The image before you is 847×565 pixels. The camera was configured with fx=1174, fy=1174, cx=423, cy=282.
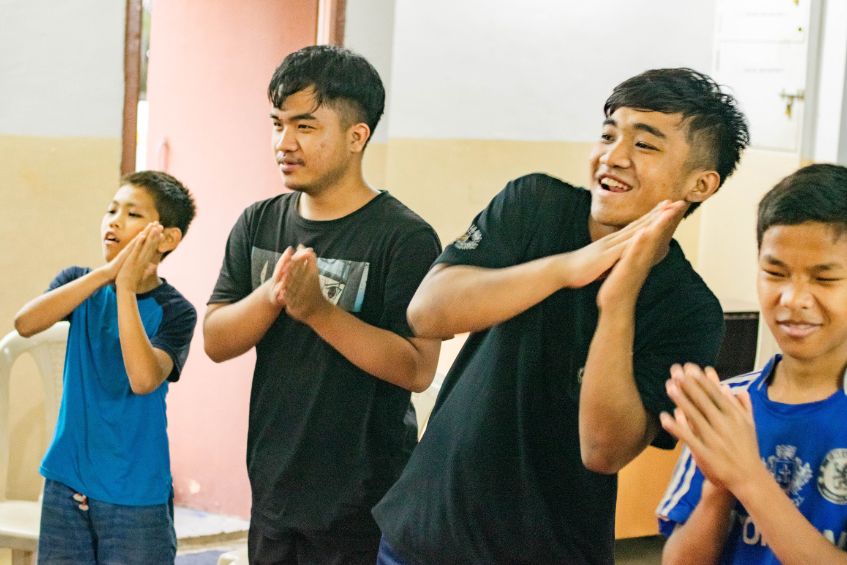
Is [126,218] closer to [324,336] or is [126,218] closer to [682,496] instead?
[324,336]

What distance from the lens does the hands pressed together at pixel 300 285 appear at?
7.05ft

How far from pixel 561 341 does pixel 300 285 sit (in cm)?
53

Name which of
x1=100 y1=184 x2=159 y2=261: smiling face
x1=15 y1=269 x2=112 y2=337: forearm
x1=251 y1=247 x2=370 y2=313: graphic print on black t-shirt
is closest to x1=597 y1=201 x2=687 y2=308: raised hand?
x1=251 y1=247 x2=370 y2=313: graphic print on black t-shirt

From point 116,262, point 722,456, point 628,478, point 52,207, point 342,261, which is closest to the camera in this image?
point 722,456

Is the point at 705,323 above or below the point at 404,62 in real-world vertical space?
below

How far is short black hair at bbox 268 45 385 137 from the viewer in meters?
2.46

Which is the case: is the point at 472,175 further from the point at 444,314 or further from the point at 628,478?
the point at 444,314

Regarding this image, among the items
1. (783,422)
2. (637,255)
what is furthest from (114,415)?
(783,422)

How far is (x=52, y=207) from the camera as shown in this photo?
3.83 metres

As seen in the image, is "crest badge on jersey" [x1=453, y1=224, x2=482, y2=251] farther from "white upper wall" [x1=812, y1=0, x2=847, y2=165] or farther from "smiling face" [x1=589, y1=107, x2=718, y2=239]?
"white upper wall" [x1=812, y1=0, x2=847, y2=165]

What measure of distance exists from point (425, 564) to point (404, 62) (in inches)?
138

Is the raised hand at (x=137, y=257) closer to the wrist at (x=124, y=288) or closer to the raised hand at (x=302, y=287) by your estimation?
the wrist at (x=124, y=288)

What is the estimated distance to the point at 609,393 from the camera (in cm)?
169

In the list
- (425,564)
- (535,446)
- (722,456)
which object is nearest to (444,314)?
(535,446)
